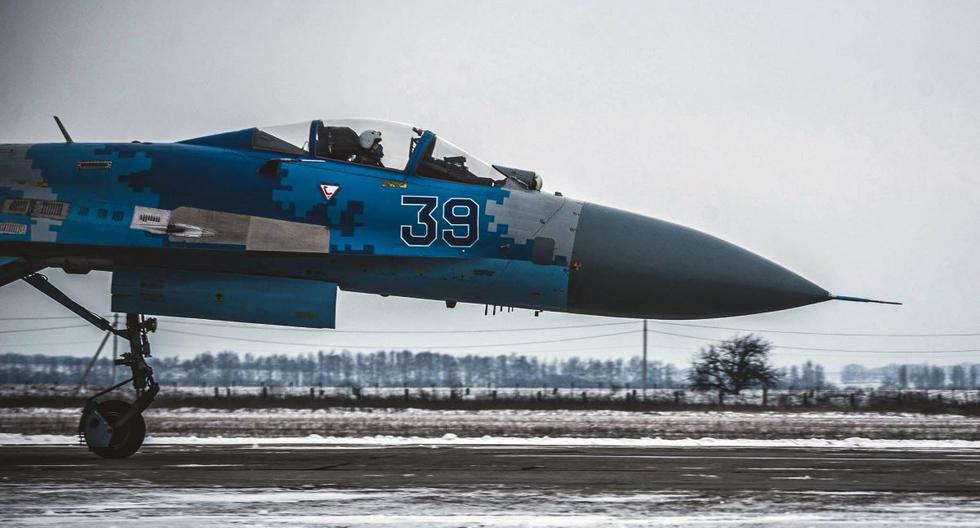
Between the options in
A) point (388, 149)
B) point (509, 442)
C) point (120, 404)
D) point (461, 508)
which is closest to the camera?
point (461, 508)

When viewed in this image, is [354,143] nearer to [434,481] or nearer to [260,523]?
[434,481]

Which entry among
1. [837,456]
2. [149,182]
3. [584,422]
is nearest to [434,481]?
[149,182]

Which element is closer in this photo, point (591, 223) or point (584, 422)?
point (591, 223)

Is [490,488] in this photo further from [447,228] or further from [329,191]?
[329,191]

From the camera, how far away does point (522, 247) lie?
36.8 ft

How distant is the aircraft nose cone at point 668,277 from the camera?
36.1ft

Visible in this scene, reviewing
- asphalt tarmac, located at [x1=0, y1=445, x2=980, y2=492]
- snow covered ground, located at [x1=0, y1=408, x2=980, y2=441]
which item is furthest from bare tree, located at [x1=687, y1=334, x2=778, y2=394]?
asphalt tarmac, located at [x1=0, y1=445, x2=980, y2=492]

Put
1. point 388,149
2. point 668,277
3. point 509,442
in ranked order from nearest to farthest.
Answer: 1. point 668,277
2. point 388,149
3. point 509,442

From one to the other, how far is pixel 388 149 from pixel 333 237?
3.86 feet

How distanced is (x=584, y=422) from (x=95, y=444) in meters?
13.0

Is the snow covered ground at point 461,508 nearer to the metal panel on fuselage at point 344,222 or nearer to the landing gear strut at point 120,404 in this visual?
the metal panel on fuselage at point 344,222

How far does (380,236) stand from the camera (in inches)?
445

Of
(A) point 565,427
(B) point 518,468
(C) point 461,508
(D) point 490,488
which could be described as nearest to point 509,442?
(B) point 518,468

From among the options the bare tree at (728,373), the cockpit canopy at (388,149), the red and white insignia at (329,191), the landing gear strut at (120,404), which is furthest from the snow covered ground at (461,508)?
the bare tree at (728,373)
